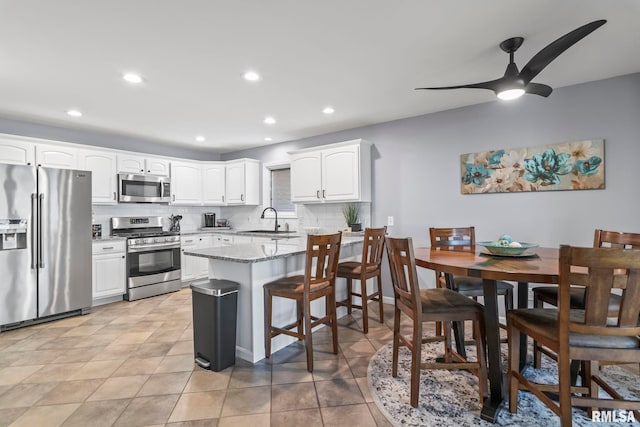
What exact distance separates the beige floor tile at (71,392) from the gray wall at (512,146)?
3.42m

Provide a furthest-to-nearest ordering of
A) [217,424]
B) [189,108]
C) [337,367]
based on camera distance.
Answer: [189,108]
[337,367]
[217,424]

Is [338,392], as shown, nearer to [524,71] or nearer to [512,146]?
[524,71]

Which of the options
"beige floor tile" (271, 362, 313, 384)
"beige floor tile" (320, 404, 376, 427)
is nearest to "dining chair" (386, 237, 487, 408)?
"beige floor tile" (320, 404, 376, 427)

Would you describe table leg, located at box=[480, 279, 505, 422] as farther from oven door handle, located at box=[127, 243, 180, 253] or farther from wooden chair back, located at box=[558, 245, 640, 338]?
oven door handle, located at box=[127, 243, 180, 253]

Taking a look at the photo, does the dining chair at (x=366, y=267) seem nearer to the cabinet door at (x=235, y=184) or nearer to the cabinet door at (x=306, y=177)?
the cabinet door at (x=306, y=177)

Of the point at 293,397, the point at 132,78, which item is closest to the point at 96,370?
the point at 293,397

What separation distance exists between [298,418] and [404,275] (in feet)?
3.53

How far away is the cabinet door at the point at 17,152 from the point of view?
12.1ft

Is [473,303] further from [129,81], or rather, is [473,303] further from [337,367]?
[129,81]

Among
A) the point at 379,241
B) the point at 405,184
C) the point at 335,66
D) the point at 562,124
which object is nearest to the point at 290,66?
the point at 335,66

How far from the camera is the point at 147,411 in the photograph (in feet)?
6.32

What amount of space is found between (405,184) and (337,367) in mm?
2523

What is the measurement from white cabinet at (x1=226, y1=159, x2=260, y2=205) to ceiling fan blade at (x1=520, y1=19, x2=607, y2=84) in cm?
437

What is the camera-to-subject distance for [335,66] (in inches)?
107
